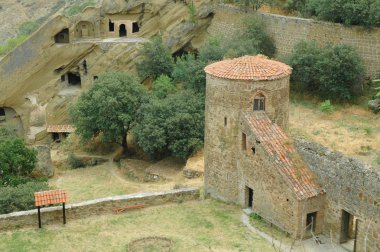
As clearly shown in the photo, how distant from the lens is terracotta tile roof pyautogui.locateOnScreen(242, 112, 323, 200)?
733 inches

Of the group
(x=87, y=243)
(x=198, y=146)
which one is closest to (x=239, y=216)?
(x=87, y=243)

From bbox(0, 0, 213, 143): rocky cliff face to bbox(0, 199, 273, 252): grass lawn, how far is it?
2206 cm

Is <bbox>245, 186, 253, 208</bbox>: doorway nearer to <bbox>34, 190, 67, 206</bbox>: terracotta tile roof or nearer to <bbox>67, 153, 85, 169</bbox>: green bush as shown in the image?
<bbox>34, 190, 67, 206</bbox>: terracotta tile roof

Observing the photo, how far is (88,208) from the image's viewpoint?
2039cm

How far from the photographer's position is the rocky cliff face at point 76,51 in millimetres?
40656

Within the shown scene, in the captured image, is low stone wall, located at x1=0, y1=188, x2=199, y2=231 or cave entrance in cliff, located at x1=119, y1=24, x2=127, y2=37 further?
cave entrance in cliff, located at x1=119, y1=24, x2=127, y2=37

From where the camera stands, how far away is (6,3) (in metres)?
87.2

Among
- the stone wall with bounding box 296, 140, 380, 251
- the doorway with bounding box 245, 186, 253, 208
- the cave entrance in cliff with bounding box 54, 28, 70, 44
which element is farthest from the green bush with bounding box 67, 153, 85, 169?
the stone wall with bounding box 296, 140, 380, 251

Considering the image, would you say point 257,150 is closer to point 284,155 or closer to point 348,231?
point 284,155

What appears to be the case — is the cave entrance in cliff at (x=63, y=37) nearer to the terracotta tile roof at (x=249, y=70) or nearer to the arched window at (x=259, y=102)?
the terracotta tile roof at (x=249, y=70)

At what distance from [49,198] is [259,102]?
8.52 m

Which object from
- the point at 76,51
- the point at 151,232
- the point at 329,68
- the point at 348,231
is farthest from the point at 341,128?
the point at 76,51

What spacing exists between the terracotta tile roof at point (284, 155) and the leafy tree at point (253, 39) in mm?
15827

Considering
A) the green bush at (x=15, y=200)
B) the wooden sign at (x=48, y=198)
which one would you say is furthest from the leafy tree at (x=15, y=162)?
the wooden sign at (x=48, y=198)
